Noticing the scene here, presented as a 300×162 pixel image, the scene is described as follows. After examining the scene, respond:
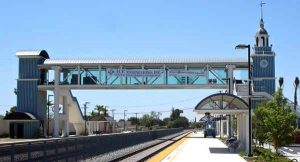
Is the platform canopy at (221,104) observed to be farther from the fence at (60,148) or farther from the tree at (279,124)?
the tree at (279,124)

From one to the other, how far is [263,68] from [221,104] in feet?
106

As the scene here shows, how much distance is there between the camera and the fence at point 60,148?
1457 centimetres

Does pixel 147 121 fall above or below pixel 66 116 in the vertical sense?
below

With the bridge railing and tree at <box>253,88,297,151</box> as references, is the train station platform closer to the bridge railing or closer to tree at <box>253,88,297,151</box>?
tree at <box>253,88,297,151</box>

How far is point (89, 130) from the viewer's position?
311 feet

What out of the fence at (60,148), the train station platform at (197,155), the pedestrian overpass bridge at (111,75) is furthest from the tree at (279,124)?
the pedestrian overpass bridge at (111,75)

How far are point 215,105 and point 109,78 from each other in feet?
108

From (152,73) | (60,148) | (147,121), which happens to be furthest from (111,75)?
(147,121)

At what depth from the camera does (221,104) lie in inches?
1533

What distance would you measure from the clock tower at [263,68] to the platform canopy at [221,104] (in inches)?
1158

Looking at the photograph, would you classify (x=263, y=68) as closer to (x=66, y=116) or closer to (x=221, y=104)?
(x=66, y=116)

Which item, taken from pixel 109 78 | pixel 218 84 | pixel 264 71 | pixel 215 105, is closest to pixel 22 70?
pixel 109 78

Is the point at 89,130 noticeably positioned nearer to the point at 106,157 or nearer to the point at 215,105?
the point at 215,105

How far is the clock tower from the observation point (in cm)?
6894
